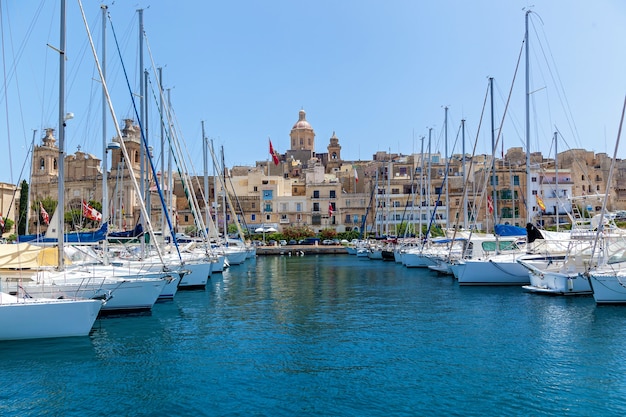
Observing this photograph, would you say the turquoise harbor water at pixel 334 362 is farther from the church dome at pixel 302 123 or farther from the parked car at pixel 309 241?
the church dome at pixel 302 123

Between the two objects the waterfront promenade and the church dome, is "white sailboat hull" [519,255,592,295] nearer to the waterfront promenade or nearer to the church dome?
the waterfront promenade

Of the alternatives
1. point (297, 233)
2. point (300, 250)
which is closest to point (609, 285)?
point (300, 250)

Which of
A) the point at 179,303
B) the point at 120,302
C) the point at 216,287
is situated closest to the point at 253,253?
the point at 216,287

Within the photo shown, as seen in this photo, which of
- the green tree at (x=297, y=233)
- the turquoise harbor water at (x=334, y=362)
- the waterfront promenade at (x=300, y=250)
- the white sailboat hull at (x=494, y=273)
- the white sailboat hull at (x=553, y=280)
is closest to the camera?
the turquoise harbor water at (x=334, y=362)

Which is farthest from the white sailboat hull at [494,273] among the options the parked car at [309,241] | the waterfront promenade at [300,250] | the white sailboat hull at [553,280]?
the parked car at [309,241]

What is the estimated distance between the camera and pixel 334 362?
48.9ft

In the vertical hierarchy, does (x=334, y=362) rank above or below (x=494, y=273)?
below

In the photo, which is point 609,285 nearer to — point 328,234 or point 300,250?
point 300,250

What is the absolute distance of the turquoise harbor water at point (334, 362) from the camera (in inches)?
464

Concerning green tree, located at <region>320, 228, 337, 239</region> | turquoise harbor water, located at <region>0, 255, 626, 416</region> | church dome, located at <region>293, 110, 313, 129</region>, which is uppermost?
church dome, located at <region>293, 110, 313, 129</region>

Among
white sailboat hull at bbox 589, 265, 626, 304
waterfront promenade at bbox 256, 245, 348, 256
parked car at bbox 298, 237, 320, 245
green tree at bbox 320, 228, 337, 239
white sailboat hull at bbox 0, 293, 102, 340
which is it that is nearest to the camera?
white sailboat hull at bbox 0, 293, 102, 340

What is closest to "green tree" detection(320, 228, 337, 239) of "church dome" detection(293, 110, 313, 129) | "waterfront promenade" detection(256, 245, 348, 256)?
"waterfront promenade" detection(256, 245, 348, 256)

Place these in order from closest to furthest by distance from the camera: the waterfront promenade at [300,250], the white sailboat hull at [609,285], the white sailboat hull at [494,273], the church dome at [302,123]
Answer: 1. the white sailboat hull at [609,285]
2. the white sailboat hull at [494,273]
3. the waterfront promenade at [300,250]
4. the church dome at [302,123]

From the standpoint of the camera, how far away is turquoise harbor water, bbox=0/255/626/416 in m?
11.8
